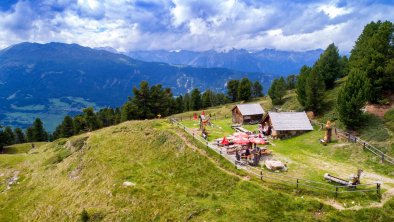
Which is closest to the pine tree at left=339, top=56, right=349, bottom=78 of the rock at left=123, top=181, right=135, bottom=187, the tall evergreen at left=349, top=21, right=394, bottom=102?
the tall evergreen at left=349, top=21, right=394, bottom=102

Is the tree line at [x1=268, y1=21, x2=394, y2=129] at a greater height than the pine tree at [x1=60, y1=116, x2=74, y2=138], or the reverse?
the tree line at [x1=268, y1=21, x2=394, y2=129]

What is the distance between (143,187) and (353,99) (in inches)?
1312

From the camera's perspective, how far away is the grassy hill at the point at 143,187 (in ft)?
89.4

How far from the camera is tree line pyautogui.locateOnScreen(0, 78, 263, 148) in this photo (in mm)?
85181

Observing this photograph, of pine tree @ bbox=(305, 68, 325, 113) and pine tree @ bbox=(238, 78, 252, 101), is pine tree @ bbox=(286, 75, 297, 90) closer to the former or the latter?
pine tree @ bbox=(238, 78, 252, 101)

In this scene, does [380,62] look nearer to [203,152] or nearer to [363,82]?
[363,82]

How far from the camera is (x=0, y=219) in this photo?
38.9 m

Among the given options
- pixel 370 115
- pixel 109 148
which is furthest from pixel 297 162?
pixel 109 148

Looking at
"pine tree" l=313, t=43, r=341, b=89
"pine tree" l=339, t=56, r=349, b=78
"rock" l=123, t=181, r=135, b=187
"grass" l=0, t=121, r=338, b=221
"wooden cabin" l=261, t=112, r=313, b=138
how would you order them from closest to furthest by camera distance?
1. "grass" l=0, t=121, r=338, b=221
2. "rock" l=123, t=181, r=135, b=187
3. "wooden cabin" l=261, t=112, r=313, b=138
4. "pine tree" l=339, t=56, r=349, b=78
5. "pine tree" l=313, t=43, r=341, b=89

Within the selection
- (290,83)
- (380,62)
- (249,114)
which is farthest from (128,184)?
(290,83)

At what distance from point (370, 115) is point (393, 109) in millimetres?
3281

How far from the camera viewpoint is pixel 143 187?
35031 mm

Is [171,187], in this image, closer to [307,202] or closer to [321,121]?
[307,202]

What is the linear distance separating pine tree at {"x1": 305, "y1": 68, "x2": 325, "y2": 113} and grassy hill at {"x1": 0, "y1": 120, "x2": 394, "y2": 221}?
28.4 m
